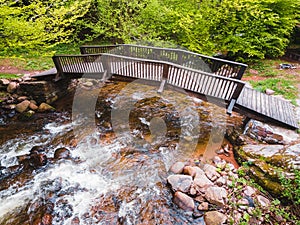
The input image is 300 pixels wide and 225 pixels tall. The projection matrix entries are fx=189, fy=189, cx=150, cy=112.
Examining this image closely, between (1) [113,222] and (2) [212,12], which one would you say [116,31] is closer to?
(2) [212,12]

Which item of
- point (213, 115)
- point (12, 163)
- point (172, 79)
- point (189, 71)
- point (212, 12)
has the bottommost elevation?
point (12, 163)

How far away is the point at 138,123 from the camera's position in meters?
8.33

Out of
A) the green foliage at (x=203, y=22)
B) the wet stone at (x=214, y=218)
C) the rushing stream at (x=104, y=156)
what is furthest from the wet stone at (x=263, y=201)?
the green foliage at (x=203, y=22)

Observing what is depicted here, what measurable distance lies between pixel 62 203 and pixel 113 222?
1.64 m

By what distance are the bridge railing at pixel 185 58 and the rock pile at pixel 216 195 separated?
3.97 meters

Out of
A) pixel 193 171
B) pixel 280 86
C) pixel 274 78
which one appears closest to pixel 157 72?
pixel 193 171

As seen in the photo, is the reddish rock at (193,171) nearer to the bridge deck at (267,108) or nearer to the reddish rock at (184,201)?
the reddish rock at (184,201)

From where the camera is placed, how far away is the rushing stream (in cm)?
522

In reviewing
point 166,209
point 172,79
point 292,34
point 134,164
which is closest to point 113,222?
point 166,209

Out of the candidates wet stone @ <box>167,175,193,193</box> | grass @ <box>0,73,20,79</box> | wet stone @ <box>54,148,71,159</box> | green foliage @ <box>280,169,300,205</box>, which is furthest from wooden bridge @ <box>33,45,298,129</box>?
wet stone @ <box>54,148,71,159</box>

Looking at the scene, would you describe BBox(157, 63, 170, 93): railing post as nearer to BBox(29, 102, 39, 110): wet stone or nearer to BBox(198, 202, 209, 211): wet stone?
BBox(198, 202, 209, 211): wet stone

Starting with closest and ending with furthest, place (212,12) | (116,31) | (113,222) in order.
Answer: (113,222) → (212,12) → (116,31)

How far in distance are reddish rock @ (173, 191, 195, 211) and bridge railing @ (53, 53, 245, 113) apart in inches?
134

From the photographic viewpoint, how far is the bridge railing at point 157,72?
6730 millimetres
